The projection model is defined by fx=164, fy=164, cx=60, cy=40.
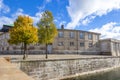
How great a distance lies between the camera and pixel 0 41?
50219mm

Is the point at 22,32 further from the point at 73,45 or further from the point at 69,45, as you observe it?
the point at 73,45

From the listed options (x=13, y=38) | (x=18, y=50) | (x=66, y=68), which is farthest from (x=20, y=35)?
(x=18, y=50)

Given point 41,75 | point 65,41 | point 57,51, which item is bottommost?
point 41,75

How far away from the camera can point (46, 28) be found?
2595 cm

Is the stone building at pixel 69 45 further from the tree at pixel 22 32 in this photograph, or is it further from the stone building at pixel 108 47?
the tree at pixel 22 32

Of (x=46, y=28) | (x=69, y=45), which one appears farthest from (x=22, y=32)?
(x=69, y=45)

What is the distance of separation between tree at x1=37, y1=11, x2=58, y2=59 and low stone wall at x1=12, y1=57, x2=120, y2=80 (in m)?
4.76

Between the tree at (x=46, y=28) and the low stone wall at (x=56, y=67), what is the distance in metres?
4.76

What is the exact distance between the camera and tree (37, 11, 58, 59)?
25.8 meters

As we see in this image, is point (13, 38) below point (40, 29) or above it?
below

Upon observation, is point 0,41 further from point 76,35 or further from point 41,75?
point 41,75

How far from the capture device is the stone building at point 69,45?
4197cm

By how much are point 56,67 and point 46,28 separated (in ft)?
22.8

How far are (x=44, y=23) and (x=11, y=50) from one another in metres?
20.4
